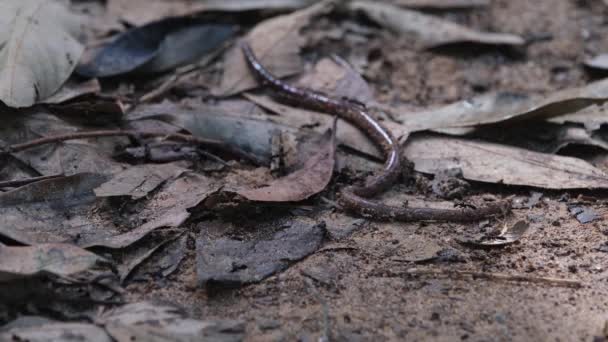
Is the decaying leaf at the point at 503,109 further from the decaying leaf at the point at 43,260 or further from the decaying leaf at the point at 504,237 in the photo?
the decaying leaf at the point at 43,260

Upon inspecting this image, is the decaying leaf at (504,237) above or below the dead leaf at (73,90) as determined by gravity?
below

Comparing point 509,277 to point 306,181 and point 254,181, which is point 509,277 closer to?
point 306,181

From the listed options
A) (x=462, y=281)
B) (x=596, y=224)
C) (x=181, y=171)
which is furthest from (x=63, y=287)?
(x=596, y=224)

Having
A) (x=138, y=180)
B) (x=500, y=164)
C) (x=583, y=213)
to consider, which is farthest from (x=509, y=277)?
(x=138, y=180)

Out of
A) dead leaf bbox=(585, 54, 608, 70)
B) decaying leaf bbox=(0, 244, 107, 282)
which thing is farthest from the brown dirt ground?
dead leaf bbox=(585, 54, 608, 70)

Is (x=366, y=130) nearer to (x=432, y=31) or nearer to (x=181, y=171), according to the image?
(x=181, y=171)

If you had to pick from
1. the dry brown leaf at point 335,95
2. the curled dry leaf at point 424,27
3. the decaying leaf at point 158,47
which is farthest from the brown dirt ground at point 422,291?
the curled dry leaf at point 424,27
